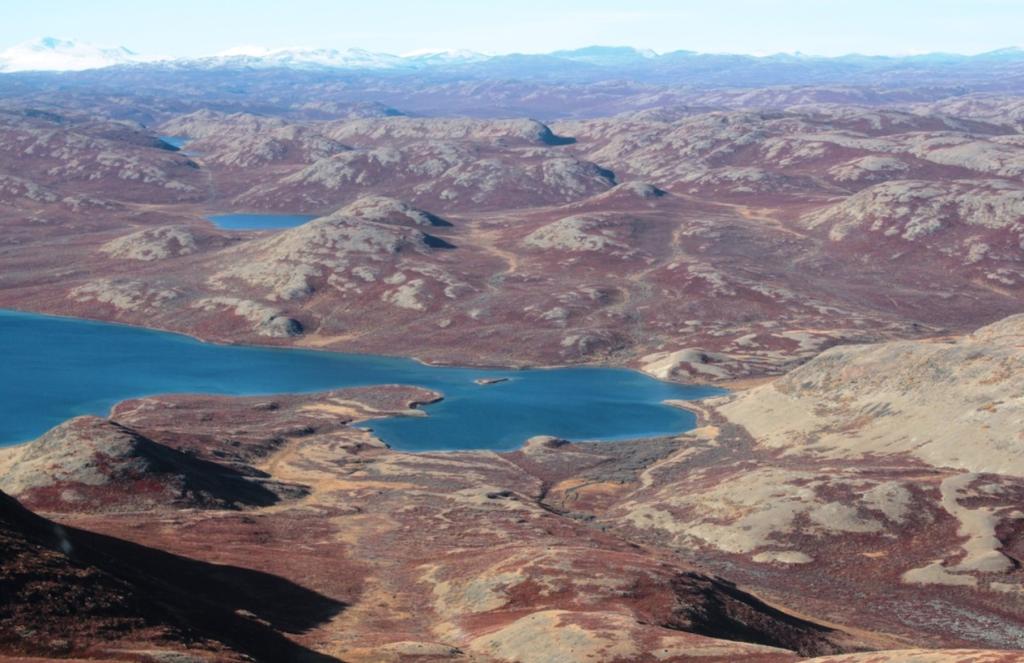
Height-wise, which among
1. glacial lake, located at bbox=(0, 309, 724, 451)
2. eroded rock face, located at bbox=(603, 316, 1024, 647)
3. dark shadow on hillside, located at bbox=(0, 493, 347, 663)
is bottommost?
glacial lake, located at bbox=(0, 309, 724, 451)

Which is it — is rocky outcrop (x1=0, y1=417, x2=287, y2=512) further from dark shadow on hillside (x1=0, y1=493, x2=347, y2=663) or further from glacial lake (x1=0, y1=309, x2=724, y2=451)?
glacial lake (x1=0, y1=309, x2=724, y2=451)

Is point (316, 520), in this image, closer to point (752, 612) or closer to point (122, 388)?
point (752, 612)

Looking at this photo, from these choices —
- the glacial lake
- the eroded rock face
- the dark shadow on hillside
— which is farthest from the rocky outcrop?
the eroded rock face

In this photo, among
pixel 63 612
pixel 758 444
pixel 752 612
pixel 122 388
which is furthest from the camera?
pixel 122 388

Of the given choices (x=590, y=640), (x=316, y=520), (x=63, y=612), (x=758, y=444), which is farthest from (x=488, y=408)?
(x=63, y=612)

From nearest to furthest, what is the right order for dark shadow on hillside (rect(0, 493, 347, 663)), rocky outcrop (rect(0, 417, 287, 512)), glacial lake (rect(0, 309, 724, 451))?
dark shadow on hillside (rect(0, 493, 347, 663)), rocky outcrop (rect(0, 417, 287, 512)), glacial lake (rect(0, 309, 724, 451))

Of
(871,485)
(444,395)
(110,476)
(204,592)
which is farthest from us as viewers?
(444,395)

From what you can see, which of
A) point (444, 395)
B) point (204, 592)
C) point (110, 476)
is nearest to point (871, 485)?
point (204, 592)

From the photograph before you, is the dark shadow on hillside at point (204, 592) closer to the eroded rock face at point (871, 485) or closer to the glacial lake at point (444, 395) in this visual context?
the eroded rock face at point (871, 485)

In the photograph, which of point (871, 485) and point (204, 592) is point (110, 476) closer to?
point (204, 592)

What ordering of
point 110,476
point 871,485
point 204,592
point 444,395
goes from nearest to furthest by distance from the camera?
point 204,592
point 871,485
point 110,476
point 444,395

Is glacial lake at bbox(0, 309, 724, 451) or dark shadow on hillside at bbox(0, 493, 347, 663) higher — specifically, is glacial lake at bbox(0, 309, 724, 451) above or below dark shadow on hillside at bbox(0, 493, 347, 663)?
below
